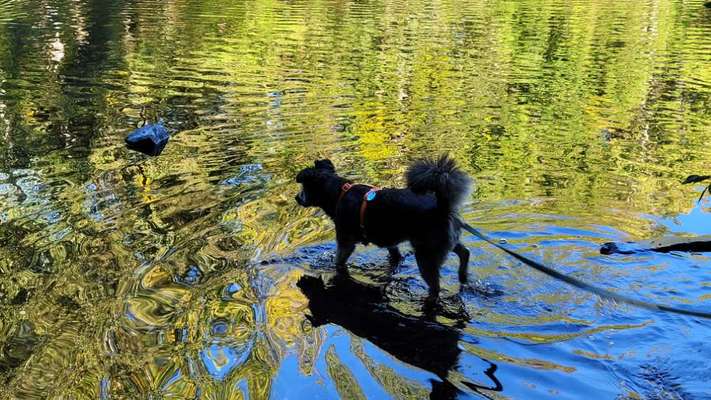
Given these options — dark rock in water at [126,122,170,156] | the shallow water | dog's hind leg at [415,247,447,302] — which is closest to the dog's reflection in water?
the shallow water

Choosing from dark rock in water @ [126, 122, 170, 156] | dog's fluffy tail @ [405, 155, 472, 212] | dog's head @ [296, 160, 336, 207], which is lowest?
dark rock in water @ [126, 122, 170, 156]

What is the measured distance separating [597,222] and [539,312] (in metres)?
2.95

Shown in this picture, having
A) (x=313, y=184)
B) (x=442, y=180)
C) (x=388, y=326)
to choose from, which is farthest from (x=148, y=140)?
(x=442, y=180)

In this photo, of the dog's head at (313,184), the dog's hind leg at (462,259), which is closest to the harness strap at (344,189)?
the dog's head at (313,184)

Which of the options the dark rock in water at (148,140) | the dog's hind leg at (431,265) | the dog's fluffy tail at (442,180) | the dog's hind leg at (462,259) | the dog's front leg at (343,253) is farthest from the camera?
the dark rock in water at (148,140)

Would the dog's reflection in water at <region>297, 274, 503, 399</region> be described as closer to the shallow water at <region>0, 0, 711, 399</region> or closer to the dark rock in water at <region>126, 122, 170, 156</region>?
the shallow water at <region>0, 0, 711, 399</region>

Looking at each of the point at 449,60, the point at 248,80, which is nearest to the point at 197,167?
the point at 248,80

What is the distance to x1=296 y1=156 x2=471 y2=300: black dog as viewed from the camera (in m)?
6.54

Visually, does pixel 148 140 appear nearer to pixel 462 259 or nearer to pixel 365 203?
pixel 365 203

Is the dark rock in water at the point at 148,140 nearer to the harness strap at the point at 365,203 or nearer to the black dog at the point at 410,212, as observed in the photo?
the black dog at the point at 410,212

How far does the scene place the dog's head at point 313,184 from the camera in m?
8.17

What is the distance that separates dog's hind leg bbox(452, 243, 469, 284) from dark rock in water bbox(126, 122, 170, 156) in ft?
23.9

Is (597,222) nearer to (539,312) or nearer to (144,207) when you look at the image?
(539,312)

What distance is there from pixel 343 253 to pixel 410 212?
1.19m
